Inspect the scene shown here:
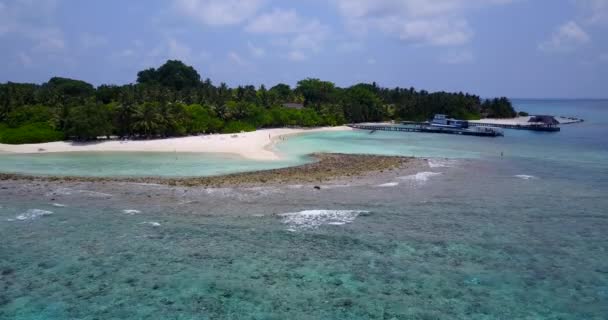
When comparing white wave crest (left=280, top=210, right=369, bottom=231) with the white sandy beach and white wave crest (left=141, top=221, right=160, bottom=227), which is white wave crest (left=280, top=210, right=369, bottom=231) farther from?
the white sandy beach

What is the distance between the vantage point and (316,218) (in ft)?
84.1

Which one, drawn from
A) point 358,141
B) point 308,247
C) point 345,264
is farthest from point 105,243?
point 358,141

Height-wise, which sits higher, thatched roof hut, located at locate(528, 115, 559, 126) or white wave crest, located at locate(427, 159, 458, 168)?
thatched roof hut, located at locate(528, 115, 559, 126)

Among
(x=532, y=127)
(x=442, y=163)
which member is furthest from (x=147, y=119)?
(x=532, y=127)

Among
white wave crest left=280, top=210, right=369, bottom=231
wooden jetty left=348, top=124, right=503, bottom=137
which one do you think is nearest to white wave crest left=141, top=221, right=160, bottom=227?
white wave crest left=280, top=210, right=369, bottom=231

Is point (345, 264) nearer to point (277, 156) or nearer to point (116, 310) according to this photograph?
point (116, 310)

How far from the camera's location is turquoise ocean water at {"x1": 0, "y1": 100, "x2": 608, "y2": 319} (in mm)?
15688

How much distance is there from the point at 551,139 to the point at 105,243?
242ft

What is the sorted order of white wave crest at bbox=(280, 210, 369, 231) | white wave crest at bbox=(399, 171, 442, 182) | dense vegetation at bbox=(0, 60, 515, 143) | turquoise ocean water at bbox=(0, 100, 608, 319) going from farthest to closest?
dense vegetation at bbox=(0, 60, 515, 143) < white wave crest at bbox=(399, 171, 442, 182) < white wave crest at bbox=(280, 210, 369, 231) < turquoise ocean water at bbox=(0, 100, 608, 319)

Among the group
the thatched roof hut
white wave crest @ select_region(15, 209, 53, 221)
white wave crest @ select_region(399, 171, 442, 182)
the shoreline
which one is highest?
the thatched roof hut

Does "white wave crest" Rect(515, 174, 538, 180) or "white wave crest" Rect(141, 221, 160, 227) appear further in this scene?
"white wave crest" Rect(515, 174, 538, 180)

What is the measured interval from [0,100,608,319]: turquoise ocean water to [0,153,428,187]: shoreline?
265 cm

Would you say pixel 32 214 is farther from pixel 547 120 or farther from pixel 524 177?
pixel 547 120

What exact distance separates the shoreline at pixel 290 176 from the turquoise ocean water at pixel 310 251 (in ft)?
8.69
